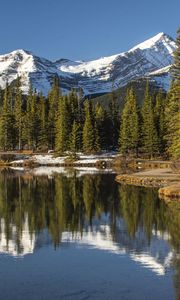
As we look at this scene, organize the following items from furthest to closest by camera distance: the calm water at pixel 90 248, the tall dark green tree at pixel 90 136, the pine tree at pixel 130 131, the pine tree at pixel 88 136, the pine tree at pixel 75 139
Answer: the tall dark green tree at pixel 90 136 < the pine tree at pixel 88 136 < the pine tree at pixel 75 139 < the pine tree at pixel 130 131 < the calm water at pixel 90 248

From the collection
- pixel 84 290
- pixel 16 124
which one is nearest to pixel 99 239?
pixel 84 290

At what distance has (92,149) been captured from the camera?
120062 millimetres

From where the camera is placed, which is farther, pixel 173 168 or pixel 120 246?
pixel 173 168

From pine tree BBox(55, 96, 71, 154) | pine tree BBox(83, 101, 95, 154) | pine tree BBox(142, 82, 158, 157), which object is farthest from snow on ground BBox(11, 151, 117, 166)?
pine tree BBox(142, 82, 158, 157)

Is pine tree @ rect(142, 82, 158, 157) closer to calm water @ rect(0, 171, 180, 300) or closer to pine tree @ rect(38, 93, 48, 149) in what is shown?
pine tree @ rect(38, 93, 48, 149)

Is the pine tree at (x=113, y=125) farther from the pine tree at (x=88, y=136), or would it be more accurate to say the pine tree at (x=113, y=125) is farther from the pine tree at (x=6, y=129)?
the pine tree at (x=6, y=129)

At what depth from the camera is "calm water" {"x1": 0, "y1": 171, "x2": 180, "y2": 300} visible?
21.2 meters

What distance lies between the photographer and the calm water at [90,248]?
2116 centimetres

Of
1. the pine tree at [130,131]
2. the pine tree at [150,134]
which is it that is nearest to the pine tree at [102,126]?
the pine tree at [130,131]

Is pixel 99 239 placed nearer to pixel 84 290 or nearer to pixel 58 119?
pixel 84 290

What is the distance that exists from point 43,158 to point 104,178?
148ft

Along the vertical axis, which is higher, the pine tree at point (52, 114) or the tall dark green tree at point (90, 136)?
the pine tree at point (52, 114)

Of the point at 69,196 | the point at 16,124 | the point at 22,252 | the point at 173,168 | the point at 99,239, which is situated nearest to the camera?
the point at 22,252

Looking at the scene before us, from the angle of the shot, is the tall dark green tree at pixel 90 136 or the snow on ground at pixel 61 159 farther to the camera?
Result: the tall dark green tree at pixel 90 136
